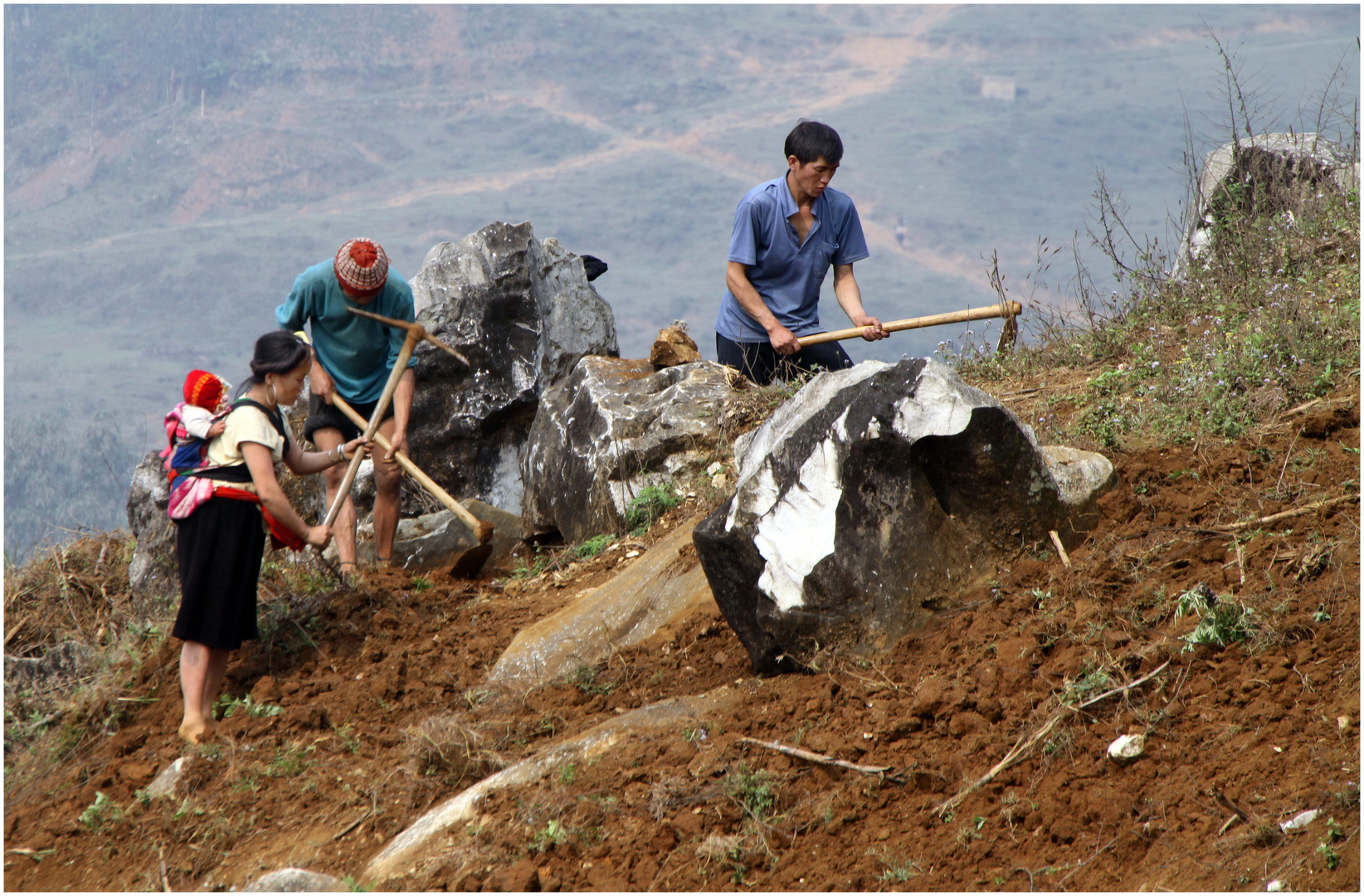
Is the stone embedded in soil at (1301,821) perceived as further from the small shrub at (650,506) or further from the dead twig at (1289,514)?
the small shrub at (650,506)

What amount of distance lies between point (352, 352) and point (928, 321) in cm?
298

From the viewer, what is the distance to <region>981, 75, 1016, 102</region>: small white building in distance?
349 feet

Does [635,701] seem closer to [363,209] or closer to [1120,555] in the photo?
[1120,555]

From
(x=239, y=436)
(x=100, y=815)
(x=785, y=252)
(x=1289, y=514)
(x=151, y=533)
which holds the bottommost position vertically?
(x=151, y=533)

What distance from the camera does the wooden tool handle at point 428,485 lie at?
5281 millimetres

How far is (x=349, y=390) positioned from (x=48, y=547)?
5198 millimetres

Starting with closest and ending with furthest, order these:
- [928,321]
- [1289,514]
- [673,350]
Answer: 1. [1289,514]
2. [928,321]
3. [673,350]

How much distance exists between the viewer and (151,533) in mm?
8078

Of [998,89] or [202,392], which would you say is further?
[998,89]

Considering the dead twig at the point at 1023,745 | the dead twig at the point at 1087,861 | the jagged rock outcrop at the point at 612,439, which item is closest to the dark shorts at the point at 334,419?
the jagged rock outcrop at the point at 612,439

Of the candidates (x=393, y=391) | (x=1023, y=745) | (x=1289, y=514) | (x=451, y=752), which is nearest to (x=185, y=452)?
(x=393, y=391)

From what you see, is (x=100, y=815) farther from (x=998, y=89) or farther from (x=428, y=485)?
(x=998, y=89)

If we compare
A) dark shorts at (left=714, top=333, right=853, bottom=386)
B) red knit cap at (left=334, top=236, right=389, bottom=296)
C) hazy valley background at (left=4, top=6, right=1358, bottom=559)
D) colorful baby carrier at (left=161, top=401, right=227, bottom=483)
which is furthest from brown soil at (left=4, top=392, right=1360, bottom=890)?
hazy valley background at (left=4, top=6, right=1358, bottom=559)

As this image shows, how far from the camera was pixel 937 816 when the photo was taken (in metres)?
2.86
